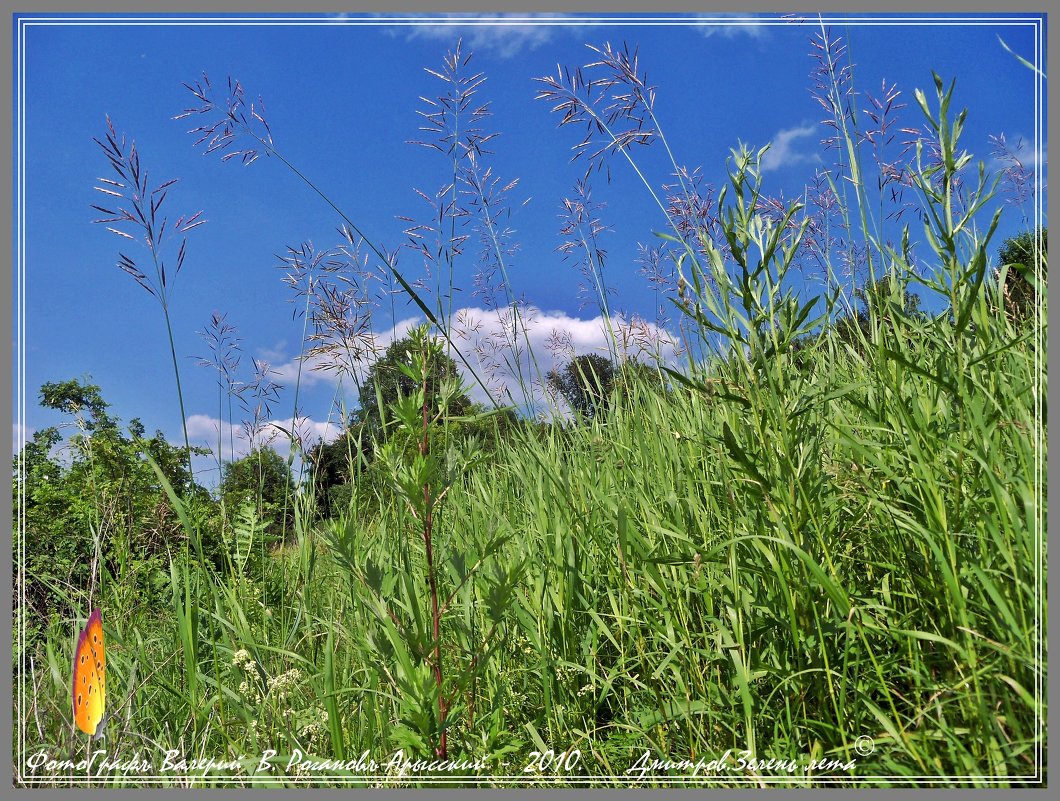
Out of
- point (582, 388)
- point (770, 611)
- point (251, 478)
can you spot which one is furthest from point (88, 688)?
point (582, 388)

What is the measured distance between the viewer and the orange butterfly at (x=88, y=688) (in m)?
1.35

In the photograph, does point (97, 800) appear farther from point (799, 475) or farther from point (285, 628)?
point (799, 475)

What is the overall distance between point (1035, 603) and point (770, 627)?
1.33ft

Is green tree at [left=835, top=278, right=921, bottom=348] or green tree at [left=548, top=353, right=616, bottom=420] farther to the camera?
green tree at [left=548, top=353, right=616, bottom=420]

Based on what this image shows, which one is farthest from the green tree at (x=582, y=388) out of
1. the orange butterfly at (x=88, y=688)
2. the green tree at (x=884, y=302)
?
the orange butterfly at (x=88, y=688)

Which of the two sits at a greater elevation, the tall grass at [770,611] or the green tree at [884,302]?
the green tree at [884,302]

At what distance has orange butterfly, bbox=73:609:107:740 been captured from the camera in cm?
135

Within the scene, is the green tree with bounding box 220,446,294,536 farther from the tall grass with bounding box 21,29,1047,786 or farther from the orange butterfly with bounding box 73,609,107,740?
the tall grass with bounding box 21,29,1047,786

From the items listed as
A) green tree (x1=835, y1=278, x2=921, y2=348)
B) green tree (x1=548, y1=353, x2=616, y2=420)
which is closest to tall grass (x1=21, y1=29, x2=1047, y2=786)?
green tree (x1=835, y1=278, x2=921, y2=348)

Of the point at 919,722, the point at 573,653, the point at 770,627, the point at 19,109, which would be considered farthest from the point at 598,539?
the point at 19,109

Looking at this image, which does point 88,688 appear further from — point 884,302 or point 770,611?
point 884,302

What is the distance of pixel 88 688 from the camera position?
4.53 ft

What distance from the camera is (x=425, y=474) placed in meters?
1.07

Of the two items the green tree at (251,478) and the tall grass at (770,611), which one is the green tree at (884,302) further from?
the green tree at (251,478)
